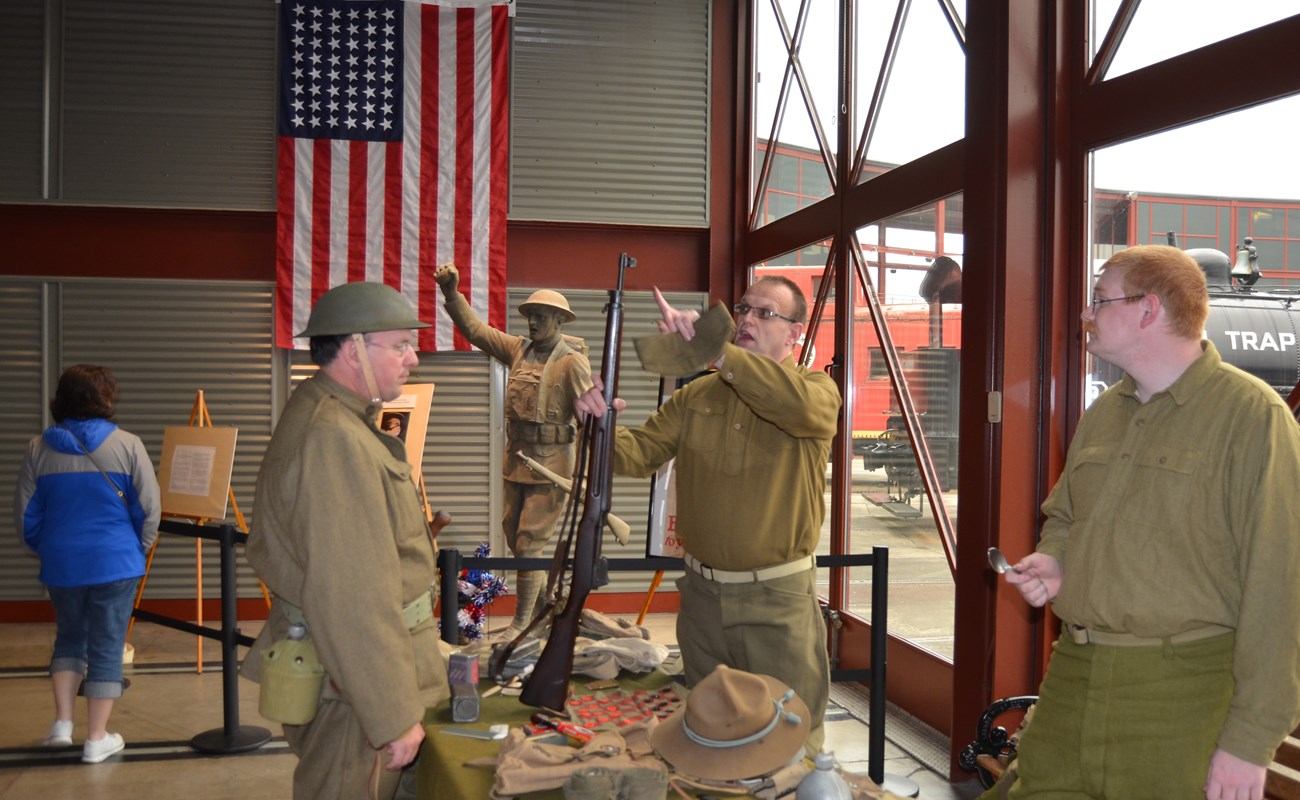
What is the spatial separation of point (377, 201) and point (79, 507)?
11.6 feet

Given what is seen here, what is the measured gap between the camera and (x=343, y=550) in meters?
2.02

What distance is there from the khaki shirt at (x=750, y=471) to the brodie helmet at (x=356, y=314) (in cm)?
95

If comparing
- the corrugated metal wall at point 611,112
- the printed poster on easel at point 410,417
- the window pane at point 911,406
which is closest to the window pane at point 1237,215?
the window pane at point 911,406

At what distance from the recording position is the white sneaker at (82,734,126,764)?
4488 mm

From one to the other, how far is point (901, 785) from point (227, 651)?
3051 millimetres

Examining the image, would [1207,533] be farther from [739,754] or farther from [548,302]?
[548,302]

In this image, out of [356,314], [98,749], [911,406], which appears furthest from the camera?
[911,406]

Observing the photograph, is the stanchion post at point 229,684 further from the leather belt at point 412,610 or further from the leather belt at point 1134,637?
the leather belt at point 1134,637

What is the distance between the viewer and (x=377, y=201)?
23.9ft

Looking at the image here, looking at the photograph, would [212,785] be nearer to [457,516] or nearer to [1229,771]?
[457,516]

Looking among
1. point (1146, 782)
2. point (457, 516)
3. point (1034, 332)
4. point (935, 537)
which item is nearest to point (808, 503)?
point (1146, 782)

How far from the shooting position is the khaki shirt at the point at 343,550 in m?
2.01

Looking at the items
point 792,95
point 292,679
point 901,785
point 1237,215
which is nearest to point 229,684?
point 292,679

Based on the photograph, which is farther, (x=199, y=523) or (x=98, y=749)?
(x=199, y=523)
